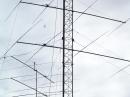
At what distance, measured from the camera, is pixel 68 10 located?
46625 millimetres

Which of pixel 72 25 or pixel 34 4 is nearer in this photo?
pixel 34 4

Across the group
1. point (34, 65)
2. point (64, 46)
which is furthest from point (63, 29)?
point (34, 65)

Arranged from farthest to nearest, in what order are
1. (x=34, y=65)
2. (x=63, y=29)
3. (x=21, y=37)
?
1. (x=34, y=65)
2. (x=63, y=29)
3. (x=21, y=37)

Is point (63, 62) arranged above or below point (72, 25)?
below

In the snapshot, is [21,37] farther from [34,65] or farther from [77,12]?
[34,65]

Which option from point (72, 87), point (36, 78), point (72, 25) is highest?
point (72, 25)

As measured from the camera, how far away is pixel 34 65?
174 feet

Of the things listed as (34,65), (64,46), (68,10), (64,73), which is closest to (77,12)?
(68,10)

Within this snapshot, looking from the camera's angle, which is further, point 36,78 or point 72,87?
point 36,78

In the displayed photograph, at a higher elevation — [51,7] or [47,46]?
[51,7]

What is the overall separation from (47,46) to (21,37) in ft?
9.92

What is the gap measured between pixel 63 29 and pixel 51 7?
9.20ft

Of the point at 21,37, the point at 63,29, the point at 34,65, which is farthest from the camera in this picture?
the point at 34,65

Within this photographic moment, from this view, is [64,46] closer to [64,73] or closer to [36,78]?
[64,73]
